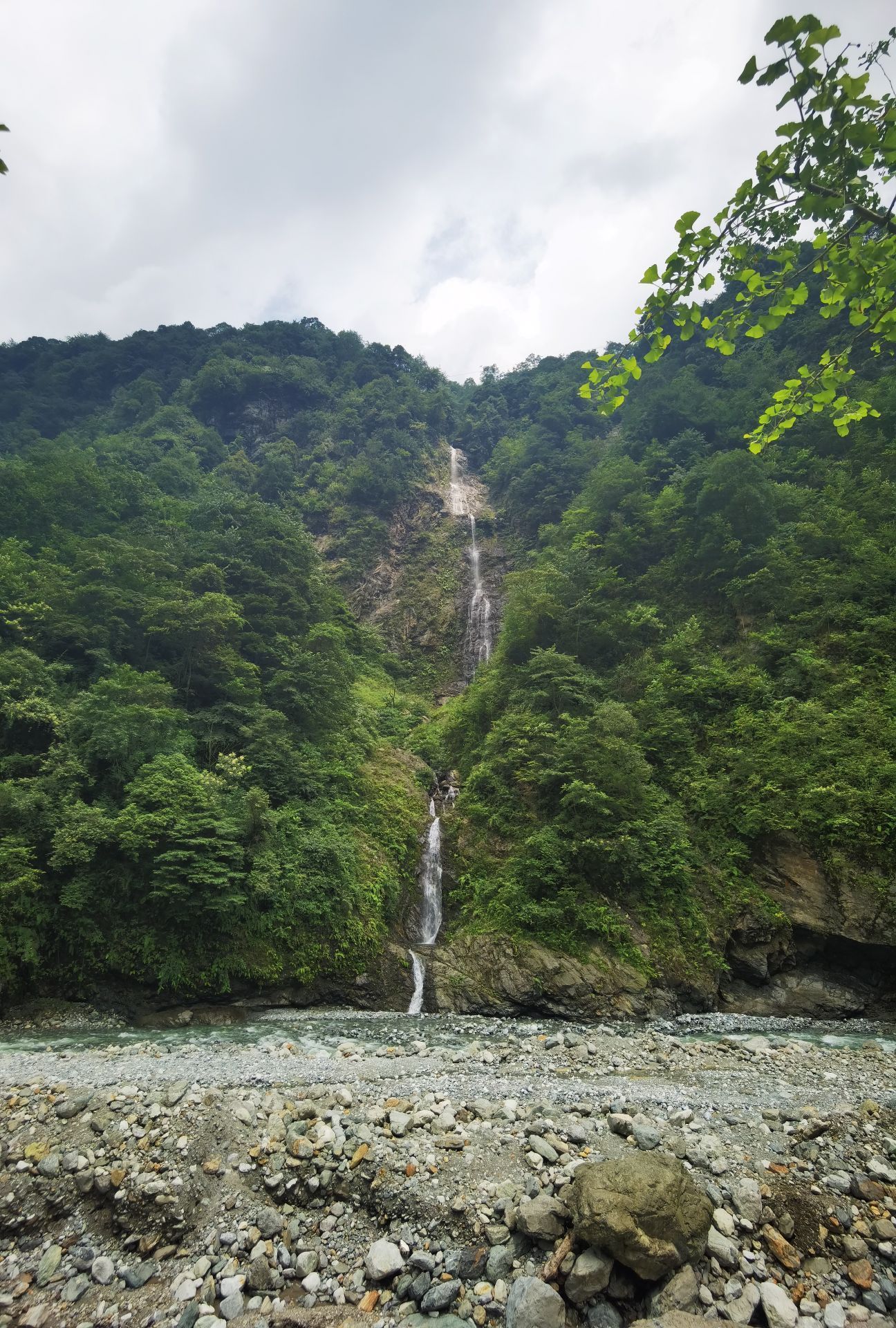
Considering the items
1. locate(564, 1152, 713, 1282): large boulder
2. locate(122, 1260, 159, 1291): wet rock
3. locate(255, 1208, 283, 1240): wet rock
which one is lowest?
locate(122, 1260, 159, 1291): wet rock

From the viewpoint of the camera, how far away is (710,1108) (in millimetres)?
6684

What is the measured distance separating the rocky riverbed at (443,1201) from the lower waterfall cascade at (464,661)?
6.81 m

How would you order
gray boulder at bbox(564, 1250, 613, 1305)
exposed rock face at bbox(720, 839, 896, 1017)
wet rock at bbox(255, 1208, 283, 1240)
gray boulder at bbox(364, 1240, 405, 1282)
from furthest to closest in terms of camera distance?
exposed rock face at bbox(720, 839, 896, 1017) < wet rock at bbox(255, 1208, 283, 1240) < gray boulder at bbox(364, 1240, 405, 1282) < gray boulder at bbox(564, 1250, 613, 1305)

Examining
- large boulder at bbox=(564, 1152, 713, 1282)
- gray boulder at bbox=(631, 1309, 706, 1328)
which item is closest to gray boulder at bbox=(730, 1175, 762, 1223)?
large boulder at bbox=(564, 1152, 713, 1282)

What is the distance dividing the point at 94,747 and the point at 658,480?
2917 centimetres

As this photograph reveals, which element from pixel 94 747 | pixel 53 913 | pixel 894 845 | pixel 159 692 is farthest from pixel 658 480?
pixel 53 913

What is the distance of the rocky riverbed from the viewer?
4.12 m

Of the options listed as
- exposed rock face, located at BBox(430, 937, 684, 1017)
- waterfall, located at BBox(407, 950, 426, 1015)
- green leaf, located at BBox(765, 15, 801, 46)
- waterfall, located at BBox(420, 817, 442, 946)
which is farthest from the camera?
waterfall, located at BBox(420, 817, 442, 946)

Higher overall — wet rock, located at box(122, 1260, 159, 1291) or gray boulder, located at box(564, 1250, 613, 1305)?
gray boulder, located at box(564, 1250, 613, 1305)

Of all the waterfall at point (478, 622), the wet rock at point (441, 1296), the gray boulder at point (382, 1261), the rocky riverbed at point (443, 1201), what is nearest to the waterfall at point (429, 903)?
the rocky riverbed at point (443, 1201)

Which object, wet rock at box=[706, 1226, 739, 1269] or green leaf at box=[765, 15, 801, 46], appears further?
wet rock at box=[706, 1226, 739, 1269]

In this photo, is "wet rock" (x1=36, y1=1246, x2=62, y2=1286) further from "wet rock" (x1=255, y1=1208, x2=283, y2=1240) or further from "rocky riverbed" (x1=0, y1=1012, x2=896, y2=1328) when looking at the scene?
"wet rock" (x1=255, y1=1208, x2=283, y2=1240)

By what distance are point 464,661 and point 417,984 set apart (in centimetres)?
2188

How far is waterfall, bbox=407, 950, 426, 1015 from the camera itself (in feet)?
41.2
